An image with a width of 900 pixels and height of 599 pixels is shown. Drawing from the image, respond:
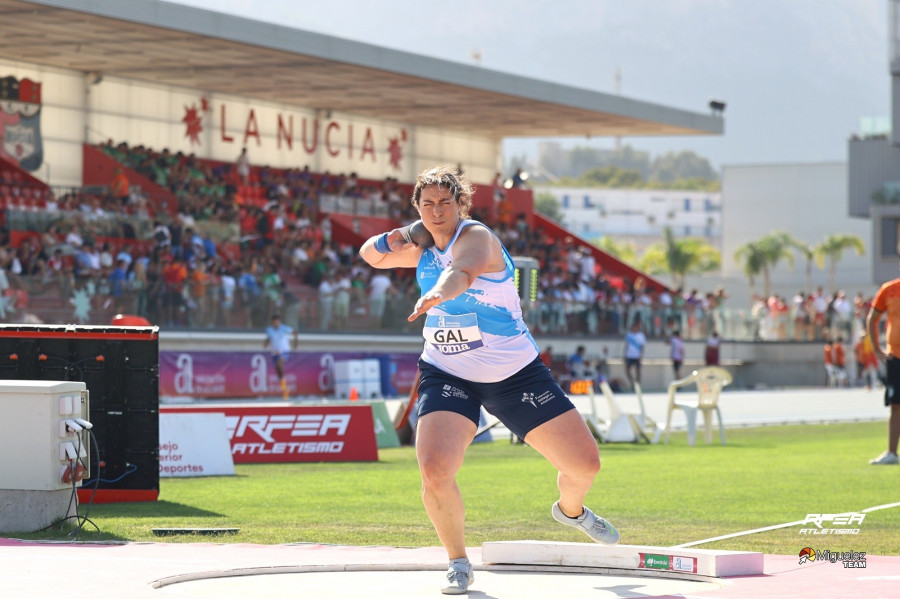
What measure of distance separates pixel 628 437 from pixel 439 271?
14.4 m

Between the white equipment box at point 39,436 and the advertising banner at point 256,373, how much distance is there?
18425 mm

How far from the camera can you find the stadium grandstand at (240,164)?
30281mm

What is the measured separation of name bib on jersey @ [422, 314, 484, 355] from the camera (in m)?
7.62

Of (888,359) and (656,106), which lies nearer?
(888,359)

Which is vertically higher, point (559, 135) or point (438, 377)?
point (559, 135)

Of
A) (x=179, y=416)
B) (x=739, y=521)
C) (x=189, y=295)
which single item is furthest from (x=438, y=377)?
(x=189, y=295)

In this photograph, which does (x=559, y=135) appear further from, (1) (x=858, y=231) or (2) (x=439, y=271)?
(1) (x=858, y=231)

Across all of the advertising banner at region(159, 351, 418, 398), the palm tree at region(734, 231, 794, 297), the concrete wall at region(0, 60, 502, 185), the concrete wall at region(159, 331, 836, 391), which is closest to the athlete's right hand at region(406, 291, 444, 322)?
the advertising banner at region(159, 351, 418, 398)

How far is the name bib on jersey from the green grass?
2.45m

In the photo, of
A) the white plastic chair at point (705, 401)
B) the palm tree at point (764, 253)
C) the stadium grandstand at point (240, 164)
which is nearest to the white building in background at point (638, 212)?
the palm tree at point (764, 253)

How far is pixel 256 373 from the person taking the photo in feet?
106

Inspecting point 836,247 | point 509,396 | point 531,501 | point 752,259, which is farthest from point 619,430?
point 836,247

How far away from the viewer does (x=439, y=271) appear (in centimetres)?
780

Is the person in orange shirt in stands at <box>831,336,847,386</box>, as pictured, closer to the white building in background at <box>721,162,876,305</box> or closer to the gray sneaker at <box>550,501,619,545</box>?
the gray sneaker at <box>550,501,619,545</box>
